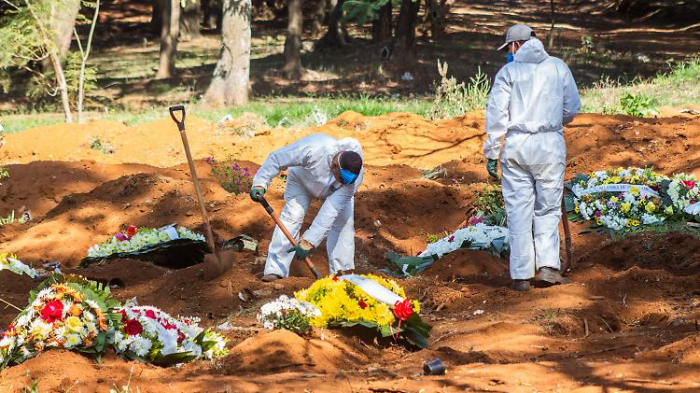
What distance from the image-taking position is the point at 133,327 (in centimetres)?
585

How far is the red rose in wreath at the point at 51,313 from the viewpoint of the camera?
18.3 ft

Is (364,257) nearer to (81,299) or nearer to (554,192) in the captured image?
(554,192)

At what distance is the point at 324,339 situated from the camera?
6.31 metres

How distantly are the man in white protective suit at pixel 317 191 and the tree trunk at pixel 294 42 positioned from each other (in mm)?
18359

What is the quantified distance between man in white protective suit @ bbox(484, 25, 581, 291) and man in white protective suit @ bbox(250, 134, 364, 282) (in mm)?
1074

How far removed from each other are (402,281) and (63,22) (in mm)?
15417

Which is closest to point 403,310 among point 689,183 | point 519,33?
point 519,33

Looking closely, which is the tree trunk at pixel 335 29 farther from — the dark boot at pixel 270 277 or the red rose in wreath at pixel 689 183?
the dark boot at pixel 270 277

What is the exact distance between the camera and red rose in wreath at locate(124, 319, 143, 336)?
5.82 m

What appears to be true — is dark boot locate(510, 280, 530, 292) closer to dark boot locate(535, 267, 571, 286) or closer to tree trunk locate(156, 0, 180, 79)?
dark boot locate(535, 267, 571, 286)

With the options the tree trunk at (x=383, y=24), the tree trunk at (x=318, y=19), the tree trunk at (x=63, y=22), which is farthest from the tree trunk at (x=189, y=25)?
the tree trunk at (x=63, y=22)

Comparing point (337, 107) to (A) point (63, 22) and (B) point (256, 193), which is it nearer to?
(A) point (63, 22)

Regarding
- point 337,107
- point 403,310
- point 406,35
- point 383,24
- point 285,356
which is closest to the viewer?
point 285,356

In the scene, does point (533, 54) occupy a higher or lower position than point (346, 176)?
higher
